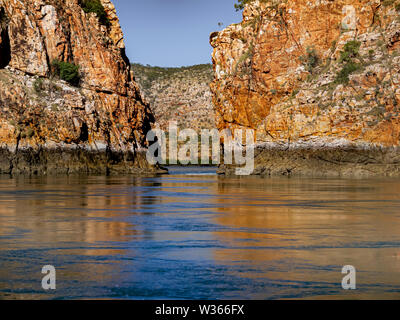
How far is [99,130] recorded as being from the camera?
82.6 meters

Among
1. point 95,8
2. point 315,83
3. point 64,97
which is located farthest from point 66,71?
point 315,83

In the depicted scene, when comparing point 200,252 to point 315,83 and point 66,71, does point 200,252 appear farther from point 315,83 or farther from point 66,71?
point 66,71

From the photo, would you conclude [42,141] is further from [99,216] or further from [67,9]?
[99,216]

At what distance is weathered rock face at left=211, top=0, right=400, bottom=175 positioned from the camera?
6494 cm

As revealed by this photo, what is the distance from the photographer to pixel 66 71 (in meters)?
84.2

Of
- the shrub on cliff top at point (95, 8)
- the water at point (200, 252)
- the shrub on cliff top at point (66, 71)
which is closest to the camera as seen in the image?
the water at point (200, 252)

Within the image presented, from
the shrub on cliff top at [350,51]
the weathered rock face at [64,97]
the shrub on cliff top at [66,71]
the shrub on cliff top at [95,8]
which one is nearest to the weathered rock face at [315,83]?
the shrub on cliff top at [350,51]

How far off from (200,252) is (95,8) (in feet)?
Answer: 292

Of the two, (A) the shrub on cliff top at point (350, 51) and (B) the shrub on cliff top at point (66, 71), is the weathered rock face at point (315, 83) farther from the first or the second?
(B) the shrub on cliff top at point (66, 71)

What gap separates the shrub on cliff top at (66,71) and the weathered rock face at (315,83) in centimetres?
2072

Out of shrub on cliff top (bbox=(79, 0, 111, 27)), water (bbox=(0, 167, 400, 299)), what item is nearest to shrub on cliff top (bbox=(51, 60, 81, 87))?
shrub on cliff top (bbox=(79, 0, 111, 27))

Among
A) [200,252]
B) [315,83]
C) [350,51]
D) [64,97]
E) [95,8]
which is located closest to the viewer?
[200,252]

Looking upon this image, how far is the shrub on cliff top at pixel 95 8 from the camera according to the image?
313 feet

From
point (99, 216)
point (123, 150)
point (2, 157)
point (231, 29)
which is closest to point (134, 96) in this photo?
point (123, 150)
